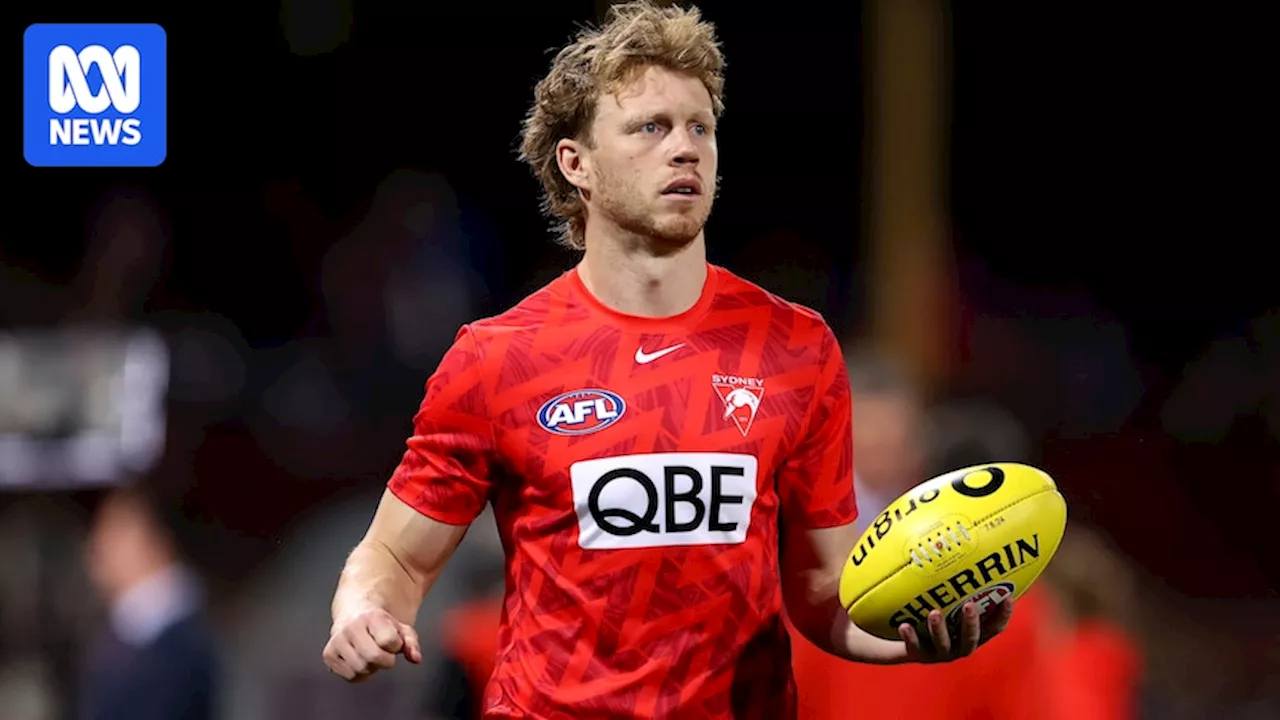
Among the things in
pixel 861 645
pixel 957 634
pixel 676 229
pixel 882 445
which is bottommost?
pixel 882 445

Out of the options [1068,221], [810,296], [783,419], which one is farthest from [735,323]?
[1068,221]

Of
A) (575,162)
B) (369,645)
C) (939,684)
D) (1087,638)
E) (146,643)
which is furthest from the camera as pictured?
(146,643)

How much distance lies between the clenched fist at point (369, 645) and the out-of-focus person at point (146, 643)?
2.27 meters

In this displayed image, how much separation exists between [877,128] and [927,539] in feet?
11.9

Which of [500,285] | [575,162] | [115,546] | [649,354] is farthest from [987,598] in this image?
[115,546]

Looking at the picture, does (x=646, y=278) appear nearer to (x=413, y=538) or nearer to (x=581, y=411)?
(x=581, y=411)

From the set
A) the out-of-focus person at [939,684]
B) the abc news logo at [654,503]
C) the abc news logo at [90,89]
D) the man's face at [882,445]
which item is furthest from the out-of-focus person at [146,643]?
the abc news logo at [654,503]

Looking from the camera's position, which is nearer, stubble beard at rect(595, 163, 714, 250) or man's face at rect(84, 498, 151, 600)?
stubble beard at rect(595, 163, 714, 250)

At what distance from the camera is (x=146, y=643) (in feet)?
14.6

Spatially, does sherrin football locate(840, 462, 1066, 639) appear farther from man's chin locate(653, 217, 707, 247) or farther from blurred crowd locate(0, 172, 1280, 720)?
blurred crowd locate(0, 172, 1280, 720)

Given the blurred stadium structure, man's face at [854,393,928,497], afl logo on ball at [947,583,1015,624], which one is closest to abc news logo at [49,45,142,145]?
the blurred stadium structure

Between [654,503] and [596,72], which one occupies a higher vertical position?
[596,72]

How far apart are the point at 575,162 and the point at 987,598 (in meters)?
0.98

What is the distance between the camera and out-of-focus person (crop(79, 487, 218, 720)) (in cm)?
439
